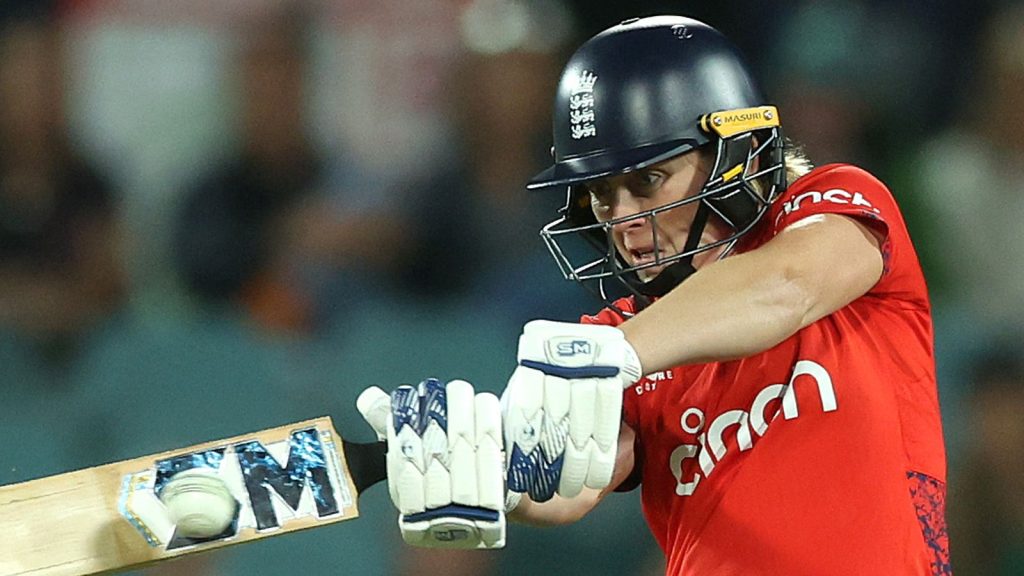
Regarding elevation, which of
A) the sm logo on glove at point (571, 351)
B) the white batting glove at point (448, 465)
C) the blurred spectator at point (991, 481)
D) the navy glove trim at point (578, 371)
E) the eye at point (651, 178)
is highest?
the eye at point (651, 178)

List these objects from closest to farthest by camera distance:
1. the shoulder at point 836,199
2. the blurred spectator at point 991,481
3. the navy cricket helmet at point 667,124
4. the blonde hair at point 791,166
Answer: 1. the shoulder at point 836,199
2. the navy cricket helmet at point 667,124
3. the blonde hair at point 791,166
4. the blurred spectator at point 991,481

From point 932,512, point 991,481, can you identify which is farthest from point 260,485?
point 991,481

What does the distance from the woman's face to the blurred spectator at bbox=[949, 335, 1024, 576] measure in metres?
1.80

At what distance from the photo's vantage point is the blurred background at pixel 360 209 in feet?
12.0

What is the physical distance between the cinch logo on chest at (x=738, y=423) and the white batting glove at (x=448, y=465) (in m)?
0.64

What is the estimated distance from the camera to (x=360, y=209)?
3941 mm

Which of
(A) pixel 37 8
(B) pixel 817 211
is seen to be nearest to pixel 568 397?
(B) pixel 817 211

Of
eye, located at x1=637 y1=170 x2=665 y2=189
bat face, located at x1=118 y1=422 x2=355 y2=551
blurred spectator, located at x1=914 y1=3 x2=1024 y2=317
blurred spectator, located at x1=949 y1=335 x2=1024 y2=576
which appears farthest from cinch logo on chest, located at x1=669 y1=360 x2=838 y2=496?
blurred spectator, located at x1=914 y1=3 x2=1024 y2=317

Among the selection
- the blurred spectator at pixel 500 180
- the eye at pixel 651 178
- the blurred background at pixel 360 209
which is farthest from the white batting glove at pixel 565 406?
the blurred spectator at pixel 500 180

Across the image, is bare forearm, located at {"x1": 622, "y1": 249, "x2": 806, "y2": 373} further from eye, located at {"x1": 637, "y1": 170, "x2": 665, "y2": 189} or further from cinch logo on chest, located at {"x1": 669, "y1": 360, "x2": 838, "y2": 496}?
eye, located at {"x1": 637, "y1": 170, "x2": 665, "y2": 189}

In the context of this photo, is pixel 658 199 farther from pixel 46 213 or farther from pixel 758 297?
pixel 46 213

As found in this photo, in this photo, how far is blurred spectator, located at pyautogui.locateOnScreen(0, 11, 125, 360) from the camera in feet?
12.1

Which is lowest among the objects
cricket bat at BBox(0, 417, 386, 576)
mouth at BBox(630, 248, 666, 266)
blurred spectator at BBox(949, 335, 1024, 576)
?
blurred spectator at BBox(949, 335, 1024, 576)

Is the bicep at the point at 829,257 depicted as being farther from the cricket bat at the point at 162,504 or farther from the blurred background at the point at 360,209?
the blurred background at the point at 360,209
